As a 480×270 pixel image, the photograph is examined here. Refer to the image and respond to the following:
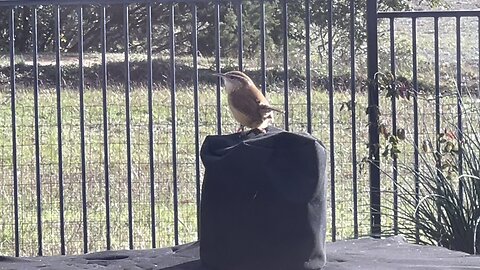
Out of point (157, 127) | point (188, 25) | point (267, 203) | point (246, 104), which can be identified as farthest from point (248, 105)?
point (188, 25)

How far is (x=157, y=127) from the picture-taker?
915 cm

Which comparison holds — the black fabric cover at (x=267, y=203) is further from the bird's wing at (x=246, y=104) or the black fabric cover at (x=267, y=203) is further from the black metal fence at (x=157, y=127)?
the black metal fence at (x=157, y=127)

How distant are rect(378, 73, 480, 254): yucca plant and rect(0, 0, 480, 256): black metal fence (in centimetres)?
12

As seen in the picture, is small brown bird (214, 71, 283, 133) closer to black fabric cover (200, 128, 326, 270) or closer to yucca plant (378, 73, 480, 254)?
yucca plant (378, 73, 480, 254)

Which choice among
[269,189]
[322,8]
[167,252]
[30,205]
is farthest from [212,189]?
[322,8]

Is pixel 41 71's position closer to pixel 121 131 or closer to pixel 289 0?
pixel 121 131

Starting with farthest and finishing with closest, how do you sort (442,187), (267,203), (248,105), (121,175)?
(121,175) → (442,187) → (248,105) → (267,203)

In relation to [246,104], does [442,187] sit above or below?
below

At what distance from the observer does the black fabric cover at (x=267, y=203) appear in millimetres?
3842

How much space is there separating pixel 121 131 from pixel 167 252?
5.27 metres

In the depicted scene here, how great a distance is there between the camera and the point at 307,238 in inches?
154

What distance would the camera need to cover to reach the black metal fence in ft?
20.4

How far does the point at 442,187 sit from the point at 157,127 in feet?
12.6

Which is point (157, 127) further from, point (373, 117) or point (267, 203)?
point (267, 203)
